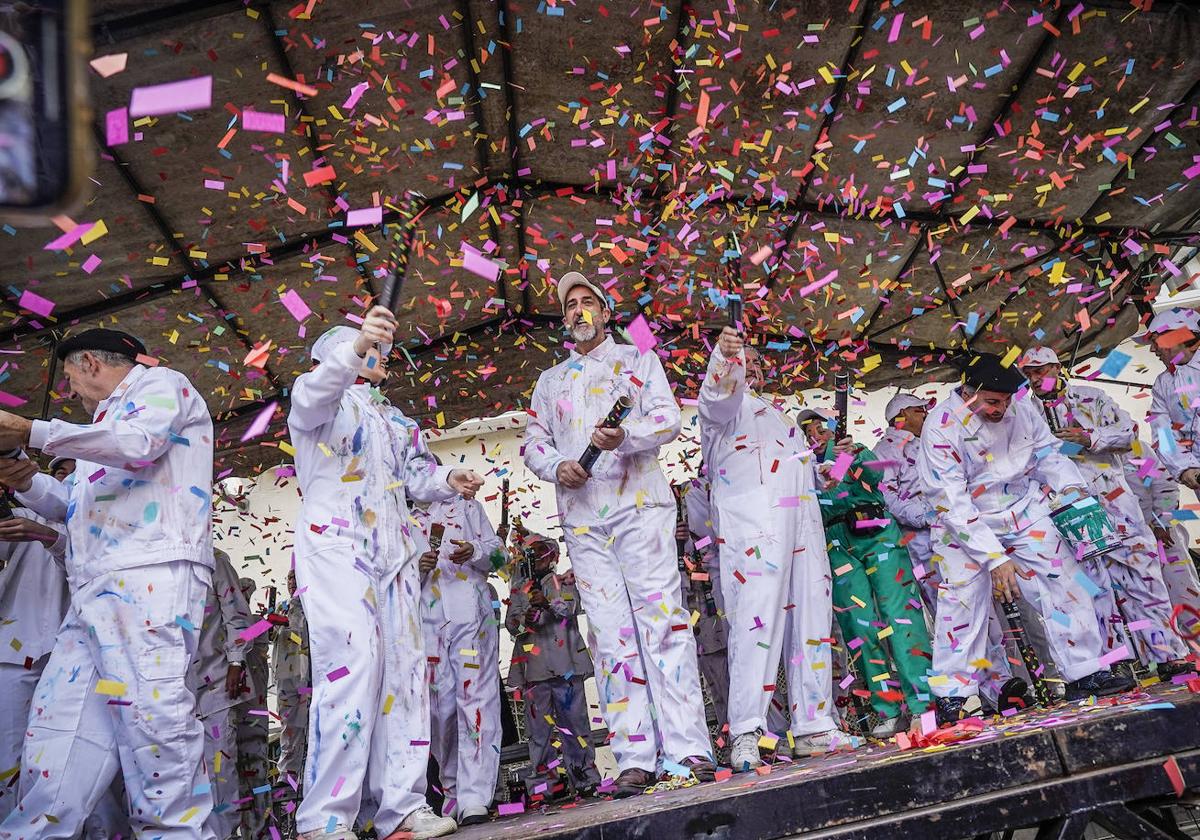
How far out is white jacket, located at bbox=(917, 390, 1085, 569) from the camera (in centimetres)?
518

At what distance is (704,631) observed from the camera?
720 cm

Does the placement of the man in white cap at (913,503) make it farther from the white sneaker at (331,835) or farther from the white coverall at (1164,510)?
the white sneaker at (331,835)

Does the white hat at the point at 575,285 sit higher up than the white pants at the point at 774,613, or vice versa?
the white hat at the point at 575,285

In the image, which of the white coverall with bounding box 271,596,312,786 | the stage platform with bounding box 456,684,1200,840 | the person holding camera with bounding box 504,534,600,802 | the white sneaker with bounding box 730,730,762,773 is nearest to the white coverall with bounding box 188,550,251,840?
the white coverall with bounding box 271,596,312,786

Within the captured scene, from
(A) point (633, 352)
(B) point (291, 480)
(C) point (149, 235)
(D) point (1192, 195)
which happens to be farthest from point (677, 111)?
(B) point (291, 480)

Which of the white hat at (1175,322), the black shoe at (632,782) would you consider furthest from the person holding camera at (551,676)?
the white hat at (1175,322)

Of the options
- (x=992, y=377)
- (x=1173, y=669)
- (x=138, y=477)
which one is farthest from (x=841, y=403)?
(x=138, y=477)

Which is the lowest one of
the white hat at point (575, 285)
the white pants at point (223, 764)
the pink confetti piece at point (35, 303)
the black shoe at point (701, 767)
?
the black shoe at point (701, 767)

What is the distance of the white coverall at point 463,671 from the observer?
19.1 feet

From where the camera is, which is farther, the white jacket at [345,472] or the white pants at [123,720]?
the white jacket at [345,472]

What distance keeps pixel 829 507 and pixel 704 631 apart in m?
1.80

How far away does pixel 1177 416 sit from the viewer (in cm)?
657

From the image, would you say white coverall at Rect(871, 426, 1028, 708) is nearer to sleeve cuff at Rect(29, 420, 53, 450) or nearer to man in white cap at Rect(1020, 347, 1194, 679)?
man in white cap at Rect(1020, 347, 1194, 679)

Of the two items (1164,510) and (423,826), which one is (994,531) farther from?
(423,826)
